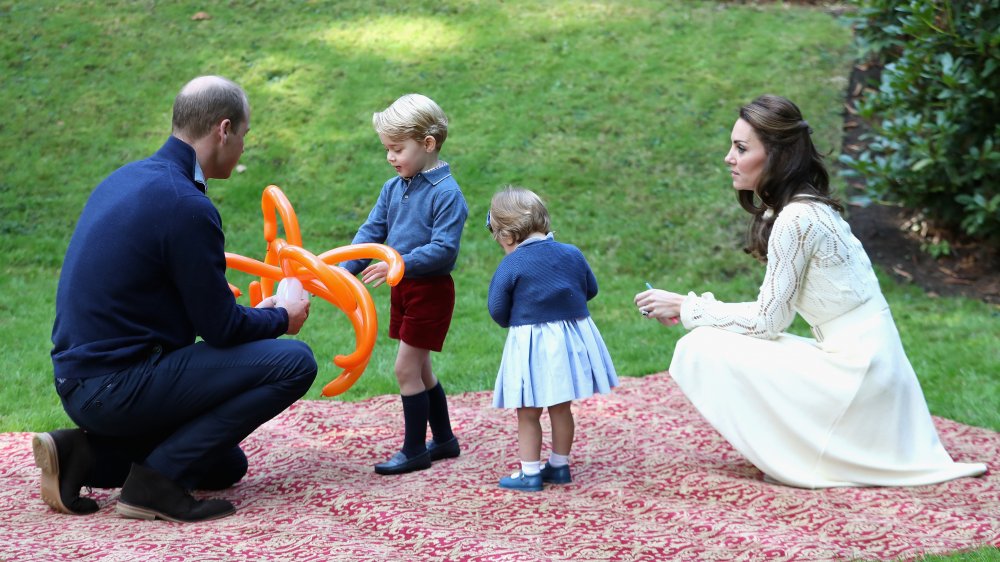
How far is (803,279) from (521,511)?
143 cm

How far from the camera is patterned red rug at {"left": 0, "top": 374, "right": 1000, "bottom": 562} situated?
3.42 metres

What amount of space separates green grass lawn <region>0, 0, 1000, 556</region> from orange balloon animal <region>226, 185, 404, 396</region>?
6.46 ft

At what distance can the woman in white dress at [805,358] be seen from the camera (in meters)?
4.05

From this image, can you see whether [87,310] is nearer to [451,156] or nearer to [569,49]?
[451,156]

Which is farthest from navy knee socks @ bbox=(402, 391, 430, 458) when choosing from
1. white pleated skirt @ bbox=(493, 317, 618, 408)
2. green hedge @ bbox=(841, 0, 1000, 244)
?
green hedge @ bbox=(841, 0, 1000, 244)

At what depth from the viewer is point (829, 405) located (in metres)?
4.04

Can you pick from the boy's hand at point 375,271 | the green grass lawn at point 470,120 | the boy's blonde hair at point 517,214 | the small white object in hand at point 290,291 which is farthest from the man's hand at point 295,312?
the green grass lawn at point 470,120

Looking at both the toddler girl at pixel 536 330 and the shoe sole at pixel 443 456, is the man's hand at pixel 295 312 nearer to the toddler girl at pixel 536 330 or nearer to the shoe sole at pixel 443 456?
the toddler girl at pixel 536 330

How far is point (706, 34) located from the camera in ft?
37.9

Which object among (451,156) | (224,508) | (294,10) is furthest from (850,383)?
(294,10)

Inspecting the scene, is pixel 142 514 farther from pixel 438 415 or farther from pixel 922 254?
pixel 922 254

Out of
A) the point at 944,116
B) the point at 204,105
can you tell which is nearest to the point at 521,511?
the point at 204,105

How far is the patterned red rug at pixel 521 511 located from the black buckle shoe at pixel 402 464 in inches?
2.2

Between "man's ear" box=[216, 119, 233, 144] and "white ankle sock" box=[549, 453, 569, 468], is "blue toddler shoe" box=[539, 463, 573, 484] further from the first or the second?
"man's ear" box=[216, 119, 233, 144]
